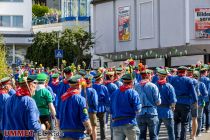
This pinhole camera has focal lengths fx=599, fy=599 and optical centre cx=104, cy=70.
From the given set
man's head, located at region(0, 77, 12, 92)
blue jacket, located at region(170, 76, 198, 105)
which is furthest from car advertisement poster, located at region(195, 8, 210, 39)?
man's head, located at region(0, 77, 12, 92)

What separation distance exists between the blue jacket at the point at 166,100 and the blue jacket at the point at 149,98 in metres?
0.81

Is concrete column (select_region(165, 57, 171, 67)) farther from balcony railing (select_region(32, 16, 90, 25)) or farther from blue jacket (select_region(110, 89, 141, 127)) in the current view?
blue jacket (select_region(110, 89, 141, 127))

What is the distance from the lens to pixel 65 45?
5362 cm

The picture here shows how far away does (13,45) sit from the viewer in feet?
230

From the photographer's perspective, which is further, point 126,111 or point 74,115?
point 126,111

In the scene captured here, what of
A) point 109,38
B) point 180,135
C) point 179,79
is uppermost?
point 109,38

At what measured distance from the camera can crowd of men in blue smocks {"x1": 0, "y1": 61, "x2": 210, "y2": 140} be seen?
1012 centimetres

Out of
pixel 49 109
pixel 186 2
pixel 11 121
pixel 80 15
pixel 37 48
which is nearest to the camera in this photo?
pixel 11 121

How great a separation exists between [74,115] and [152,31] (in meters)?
40.5

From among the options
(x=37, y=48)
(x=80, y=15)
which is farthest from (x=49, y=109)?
(x=80, y=15)

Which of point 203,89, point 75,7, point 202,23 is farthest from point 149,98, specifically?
point 75,7

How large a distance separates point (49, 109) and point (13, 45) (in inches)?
2234

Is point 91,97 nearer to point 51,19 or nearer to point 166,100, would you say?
point 166,100

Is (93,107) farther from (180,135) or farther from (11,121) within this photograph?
(11,121)
